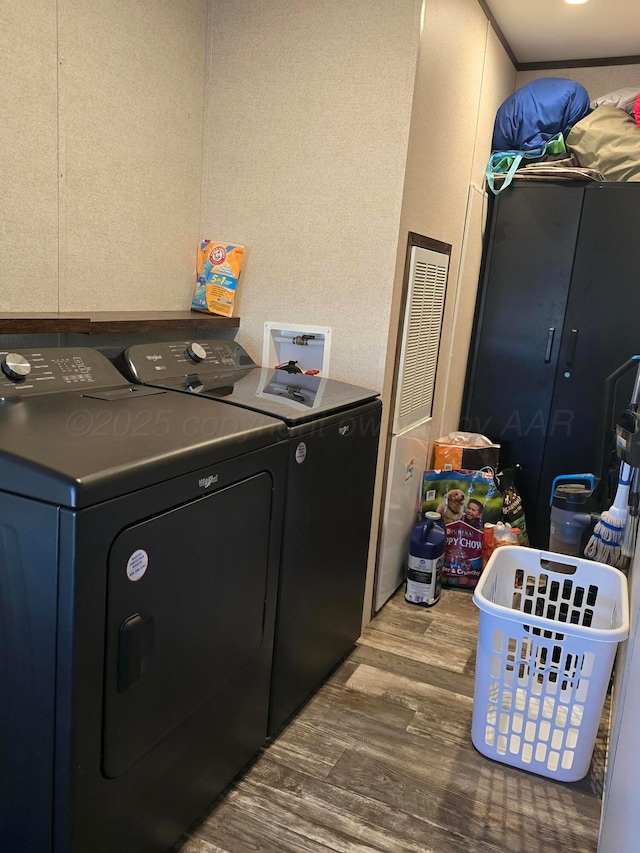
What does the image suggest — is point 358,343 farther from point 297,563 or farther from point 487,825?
point 487,825

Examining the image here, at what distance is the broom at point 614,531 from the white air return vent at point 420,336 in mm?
804

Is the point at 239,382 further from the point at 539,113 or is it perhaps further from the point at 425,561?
the point at 539,113

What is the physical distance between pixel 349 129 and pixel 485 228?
1.28 m

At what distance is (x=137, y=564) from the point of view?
1183 millimetres

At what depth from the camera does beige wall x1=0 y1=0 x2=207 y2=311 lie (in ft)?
5.72

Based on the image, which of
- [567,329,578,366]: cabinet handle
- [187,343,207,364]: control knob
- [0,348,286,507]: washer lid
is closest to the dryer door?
[0,348,286,507]: washer lid

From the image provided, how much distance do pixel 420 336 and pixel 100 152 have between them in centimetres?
131

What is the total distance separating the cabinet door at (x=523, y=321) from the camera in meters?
3.13

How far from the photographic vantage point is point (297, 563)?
1.82m

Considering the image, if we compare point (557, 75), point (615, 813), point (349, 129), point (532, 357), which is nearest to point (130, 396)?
point (349, 129)

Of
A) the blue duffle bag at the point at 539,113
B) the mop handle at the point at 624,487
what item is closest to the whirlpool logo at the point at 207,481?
the mop handle at the point at 624,487

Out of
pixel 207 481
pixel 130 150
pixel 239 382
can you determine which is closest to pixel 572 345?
pixel 239 382

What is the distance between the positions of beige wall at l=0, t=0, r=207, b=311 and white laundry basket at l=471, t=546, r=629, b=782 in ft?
4.98

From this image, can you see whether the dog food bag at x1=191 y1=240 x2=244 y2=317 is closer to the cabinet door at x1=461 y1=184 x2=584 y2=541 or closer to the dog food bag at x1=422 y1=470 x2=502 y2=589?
the dog food bag at x1=422 y1=470 x2=502 y2=589
